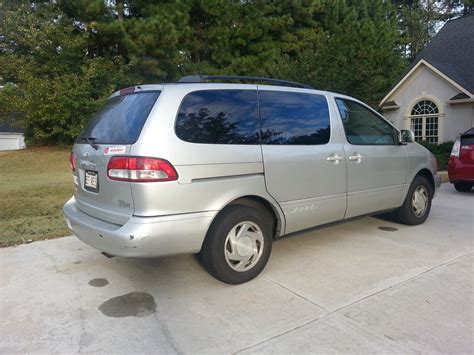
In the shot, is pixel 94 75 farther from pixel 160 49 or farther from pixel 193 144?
pixel 193 144

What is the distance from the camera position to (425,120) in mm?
17812

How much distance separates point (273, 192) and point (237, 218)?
1.67ft

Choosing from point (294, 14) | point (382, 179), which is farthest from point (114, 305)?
point (294, 14)

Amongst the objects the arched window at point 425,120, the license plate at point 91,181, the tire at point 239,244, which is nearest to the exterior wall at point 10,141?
the arched window at point 425,120

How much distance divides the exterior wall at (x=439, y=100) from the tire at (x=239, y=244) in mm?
15443

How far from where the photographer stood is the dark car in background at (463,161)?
8.41 m

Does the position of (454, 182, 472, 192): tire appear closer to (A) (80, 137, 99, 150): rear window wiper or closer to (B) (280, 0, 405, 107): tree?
(B) (280, 0, 405, 107): tree

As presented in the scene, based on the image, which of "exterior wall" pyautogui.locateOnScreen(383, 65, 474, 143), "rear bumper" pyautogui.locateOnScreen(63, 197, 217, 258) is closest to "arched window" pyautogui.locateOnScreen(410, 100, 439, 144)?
"exterior wall" pyautogui.locateOnScreen(383, 65, 474, 143)

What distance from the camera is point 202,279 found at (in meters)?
4.01

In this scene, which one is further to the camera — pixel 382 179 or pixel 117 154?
pixel 382 179

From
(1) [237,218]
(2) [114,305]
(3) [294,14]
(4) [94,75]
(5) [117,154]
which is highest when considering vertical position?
(3) [294,14]

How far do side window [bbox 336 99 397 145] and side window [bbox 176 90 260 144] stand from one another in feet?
4.58

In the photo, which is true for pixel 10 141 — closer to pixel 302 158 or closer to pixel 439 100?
pixel 439 100

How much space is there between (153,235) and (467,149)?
7.76 metres
